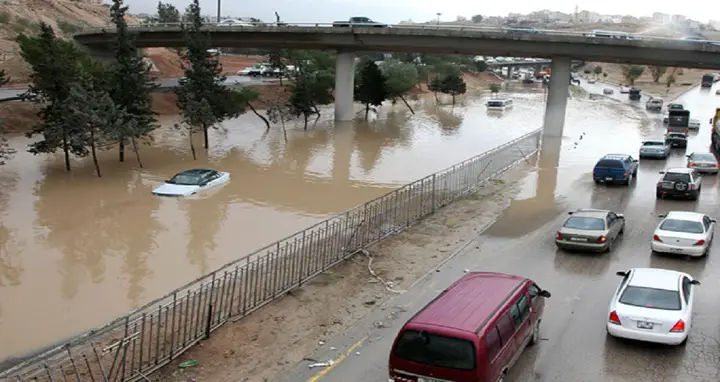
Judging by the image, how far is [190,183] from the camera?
28547 mm

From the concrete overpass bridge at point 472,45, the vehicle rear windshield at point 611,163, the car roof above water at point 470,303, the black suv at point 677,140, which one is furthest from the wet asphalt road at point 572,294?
the concrete overpass bridge at point 472,45

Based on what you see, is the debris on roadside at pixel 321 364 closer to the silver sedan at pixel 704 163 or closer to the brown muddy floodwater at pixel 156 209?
the brown muddy floodwater at pixel 156 209

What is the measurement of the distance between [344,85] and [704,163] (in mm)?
32967

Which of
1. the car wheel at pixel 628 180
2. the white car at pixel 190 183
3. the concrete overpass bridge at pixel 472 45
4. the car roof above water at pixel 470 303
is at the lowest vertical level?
the white car at pixel 190 183

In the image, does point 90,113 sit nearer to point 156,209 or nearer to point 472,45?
point 156,209

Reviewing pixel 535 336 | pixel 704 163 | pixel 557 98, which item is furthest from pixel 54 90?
pixel 557 98

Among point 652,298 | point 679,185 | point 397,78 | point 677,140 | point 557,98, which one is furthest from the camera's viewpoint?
point 397,78

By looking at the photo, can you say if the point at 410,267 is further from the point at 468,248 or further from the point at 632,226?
the point at 632,226

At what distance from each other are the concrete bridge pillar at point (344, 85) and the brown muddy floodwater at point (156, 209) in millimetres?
6593

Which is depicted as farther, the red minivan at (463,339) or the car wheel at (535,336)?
Result: the car wheel at (535,336)

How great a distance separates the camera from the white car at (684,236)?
1718 cm

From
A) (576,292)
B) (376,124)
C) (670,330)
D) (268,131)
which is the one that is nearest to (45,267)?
(576,292)

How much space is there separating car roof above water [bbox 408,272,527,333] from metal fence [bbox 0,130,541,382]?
14.7 ft

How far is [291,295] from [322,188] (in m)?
16.3
